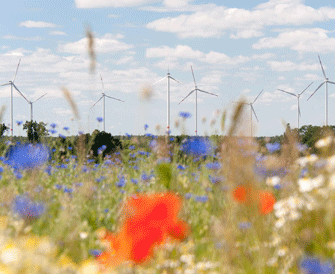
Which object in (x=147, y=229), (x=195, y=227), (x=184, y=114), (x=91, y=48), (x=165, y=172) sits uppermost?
(x=91, y=48)

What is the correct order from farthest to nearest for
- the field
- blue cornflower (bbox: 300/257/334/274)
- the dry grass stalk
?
1. the dry grass stalk
2. the field
3. blue cornflower (bbox: 300/257/334/274)

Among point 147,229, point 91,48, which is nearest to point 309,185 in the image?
point 147,229

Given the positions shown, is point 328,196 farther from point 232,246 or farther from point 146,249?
point 146,249

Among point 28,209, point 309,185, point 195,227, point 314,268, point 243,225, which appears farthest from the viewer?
point 195,227

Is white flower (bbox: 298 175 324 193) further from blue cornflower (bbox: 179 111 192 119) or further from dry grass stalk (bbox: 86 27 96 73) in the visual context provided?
blue cornflower (bbox: 179 111 192 119)

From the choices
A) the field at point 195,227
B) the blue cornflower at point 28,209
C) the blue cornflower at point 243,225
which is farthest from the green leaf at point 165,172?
the blue cornflower at point 28,209

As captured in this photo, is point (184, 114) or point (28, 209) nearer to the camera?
point (28, 209)

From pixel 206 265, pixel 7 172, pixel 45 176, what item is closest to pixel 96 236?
pixel 206 265

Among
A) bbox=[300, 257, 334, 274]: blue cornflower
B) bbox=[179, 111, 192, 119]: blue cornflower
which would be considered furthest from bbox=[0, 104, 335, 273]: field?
bbox=[179, 111, 192, 119]: blue cornflower

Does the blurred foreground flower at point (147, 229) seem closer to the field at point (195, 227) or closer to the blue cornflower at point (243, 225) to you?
the field at point (195, 227)

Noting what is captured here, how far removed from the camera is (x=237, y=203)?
10.2 ft

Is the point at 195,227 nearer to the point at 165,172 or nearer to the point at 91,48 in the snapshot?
the point at 165,172

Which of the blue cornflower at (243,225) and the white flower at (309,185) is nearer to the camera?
the blue cornflower at (243,225)

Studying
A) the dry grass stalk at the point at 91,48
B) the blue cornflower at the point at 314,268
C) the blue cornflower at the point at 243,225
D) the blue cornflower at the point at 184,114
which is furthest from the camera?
the blue cornflower at the point at 184,114
